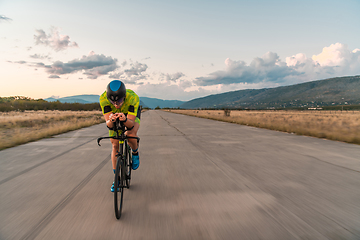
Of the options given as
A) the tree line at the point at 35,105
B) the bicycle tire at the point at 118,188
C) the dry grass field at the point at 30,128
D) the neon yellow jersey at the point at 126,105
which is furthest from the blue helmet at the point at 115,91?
the tree line at the point at 35,105

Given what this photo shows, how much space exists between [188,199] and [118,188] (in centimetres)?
119

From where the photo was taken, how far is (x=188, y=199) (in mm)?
3842

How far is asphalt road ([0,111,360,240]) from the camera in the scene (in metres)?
2.77

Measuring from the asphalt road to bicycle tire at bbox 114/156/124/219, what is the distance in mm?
156

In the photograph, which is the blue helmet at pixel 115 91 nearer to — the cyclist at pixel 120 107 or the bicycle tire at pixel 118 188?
the cyclist at pixel 120 107

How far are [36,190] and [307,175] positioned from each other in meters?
5.67

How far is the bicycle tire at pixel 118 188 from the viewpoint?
3035 mm

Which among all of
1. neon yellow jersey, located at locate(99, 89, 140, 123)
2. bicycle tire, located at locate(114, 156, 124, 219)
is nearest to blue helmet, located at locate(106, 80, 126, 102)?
neon yellow jersey, located at locate(99, 89, 140, 123)

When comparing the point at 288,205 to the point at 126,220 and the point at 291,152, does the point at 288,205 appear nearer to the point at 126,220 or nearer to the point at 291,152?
the point at 126,220

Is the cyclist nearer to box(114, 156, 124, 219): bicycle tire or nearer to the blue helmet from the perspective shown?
the blue helmet

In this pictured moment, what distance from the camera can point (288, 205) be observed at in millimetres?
3547

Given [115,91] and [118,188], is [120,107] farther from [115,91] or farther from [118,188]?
[118,188]

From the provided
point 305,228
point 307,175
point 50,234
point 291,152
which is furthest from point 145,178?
point 291,152

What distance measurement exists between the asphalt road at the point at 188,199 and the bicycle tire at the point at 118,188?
0.51 feet
